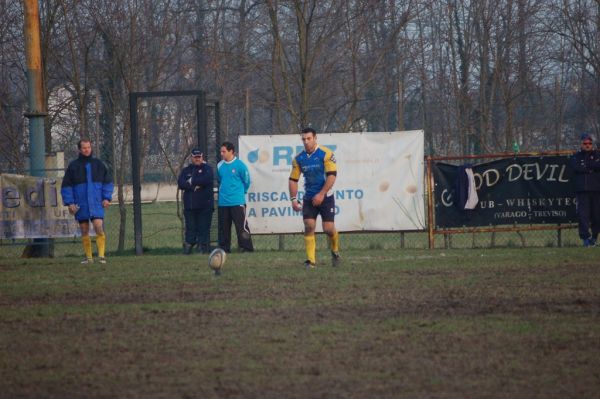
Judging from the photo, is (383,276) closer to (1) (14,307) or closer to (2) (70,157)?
(1) (14,307)

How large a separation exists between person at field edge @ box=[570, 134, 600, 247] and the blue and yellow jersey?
587 cm

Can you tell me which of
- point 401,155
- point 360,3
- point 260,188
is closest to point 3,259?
point 260,188

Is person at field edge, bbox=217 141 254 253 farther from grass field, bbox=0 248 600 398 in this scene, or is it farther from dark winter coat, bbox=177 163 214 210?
grass field, bbox=0 248 600 398

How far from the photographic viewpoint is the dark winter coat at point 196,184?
18641 mm

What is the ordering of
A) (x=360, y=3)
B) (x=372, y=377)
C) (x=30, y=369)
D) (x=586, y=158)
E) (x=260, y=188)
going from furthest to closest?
(x=360, y=3) → (x=260, y=188) → (x=586, y=158) → (x=30, y=369) → (x=372, y=377)

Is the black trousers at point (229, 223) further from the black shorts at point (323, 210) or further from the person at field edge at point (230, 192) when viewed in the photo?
the black shorts at point (323, 210)

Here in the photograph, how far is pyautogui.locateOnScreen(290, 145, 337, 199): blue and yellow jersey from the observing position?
1474cm

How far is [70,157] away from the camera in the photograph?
27.9 meters

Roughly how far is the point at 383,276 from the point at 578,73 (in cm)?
2126

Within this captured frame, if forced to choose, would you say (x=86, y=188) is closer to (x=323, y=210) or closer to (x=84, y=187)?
(x=84, y=187)

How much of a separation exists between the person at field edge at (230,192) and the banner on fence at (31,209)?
9.91 feet

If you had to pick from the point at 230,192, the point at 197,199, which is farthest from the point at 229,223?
the point at 197,199

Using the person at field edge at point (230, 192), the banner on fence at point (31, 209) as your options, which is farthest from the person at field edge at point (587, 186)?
the banner on fence at point (31, 209)

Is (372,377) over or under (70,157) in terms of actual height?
under
